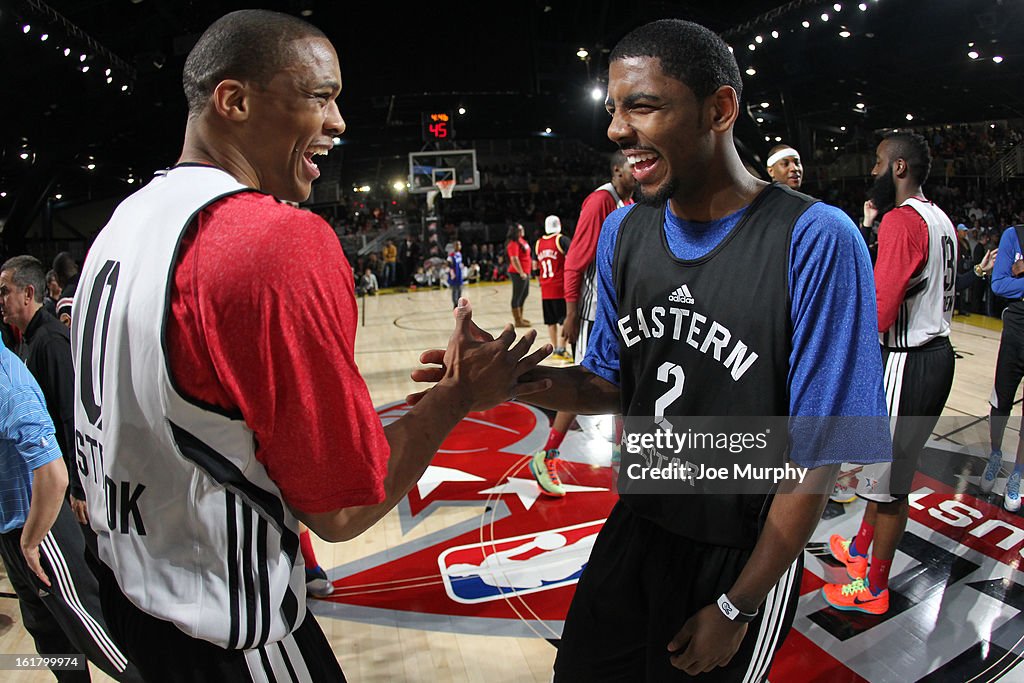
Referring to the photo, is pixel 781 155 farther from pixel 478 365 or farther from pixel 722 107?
pixel 478 365

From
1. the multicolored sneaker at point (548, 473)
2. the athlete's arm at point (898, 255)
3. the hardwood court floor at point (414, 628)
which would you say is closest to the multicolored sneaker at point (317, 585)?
the hardwood court floor at point (414, 628)

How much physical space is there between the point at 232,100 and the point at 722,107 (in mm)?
988

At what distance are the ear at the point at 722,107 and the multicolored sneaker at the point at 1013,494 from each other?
368 cm

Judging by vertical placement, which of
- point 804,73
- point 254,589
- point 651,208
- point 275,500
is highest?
point 804,73

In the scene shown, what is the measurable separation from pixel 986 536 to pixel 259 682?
12.8 feet

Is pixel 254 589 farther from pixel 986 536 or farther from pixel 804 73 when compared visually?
pixel 804 73

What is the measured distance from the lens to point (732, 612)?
137 cm

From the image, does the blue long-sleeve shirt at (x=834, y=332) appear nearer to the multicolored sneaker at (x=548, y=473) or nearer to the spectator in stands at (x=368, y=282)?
the multicolored sneaker at (x=548, y=473)

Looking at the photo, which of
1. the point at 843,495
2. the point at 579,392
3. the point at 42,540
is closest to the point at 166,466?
the point at 579,392

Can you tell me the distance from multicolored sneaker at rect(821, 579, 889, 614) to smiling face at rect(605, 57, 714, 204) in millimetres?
2301

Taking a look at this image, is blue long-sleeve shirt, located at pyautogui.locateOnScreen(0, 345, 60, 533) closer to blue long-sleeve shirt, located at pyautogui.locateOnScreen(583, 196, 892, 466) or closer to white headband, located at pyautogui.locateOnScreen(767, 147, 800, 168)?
blue long-sleeve shirt, located at pyautogui.locateOnScreen(583, 196, 892, 466)

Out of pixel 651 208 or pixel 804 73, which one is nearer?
pixel 651 208

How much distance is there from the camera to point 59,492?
2184mm

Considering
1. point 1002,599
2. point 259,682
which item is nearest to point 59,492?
point 259,682
